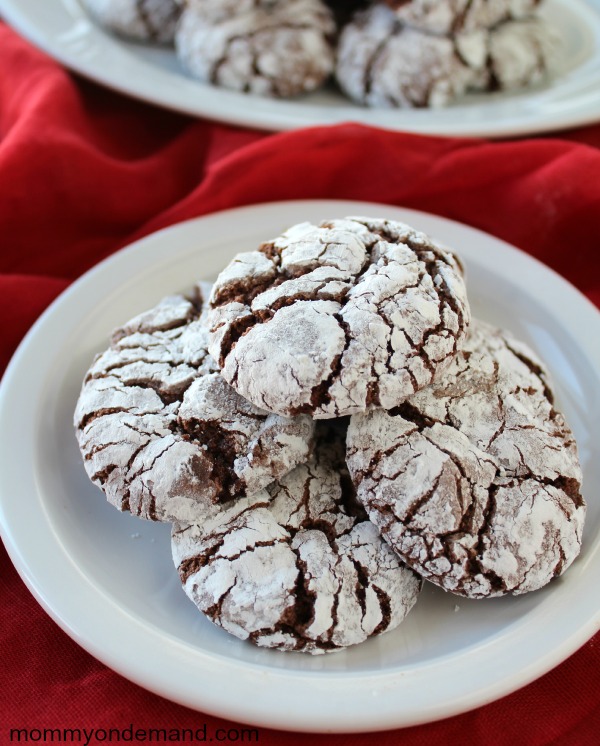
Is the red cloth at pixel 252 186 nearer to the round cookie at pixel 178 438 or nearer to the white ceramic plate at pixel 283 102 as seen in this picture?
the white ceramic plate at pixel 283 102

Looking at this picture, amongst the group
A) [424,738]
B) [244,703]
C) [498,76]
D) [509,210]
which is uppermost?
[498,76]

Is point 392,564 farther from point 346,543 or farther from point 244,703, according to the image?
point 244,703

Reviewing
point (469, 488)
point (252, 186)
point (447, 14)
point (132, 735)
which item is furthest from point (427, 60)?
point (132, 735)

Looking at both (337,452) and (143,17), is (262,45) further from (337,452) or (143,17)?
(337,452)

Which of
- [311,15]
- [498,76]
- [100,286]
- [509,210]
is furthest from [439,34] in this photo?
Result: [100,286]

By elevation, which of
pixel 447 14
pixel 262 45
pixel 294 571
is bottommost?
pixel 294 571

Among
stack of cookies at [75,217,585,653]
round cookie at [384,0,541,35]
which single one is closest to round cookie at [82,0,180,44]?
round cookie at [384,0,541,35]

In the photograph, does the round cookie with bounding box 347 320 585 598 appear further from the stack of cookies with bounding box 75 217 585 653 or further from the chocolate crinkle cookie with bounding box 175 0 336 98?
the chocolate crinkle cookie with bounding box 175 0 336 98

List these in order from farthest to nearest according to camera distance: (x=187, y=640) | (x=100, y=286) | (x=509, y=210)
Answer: (x=509, y=210), (x=100, y=286), (x=187, y=640)
